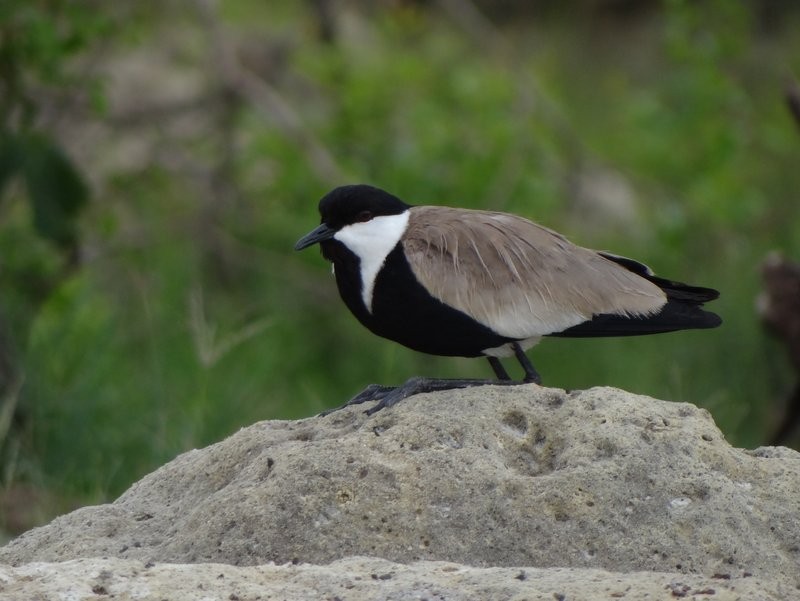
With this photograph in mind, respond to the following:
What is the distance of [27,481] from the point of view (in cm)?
746

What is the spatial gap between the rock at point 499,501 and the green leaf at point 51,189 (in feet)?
10.9

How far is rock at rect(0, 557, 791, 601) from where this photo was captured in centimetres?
334

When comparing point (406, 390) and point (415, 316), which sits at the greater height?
point (415, 316)

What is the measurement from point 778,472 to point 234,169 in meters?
8.65

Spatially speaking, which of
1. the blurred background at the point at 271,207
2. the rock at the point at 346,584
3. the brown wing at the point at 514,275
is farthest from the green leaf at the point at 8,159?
the rock at the point at 346,584

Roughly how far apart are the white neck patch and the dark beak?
31 mm

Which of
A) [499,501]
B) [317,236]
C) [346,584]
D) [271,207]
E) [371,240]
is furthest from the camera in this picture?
[271,207]

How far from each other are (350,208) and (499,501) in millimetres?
1496

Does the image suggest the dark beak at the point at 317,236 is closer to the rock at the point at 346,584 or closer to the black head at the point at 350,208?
the black head at the point at 350,208

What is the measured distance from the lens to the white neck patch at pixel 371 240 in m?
4.90

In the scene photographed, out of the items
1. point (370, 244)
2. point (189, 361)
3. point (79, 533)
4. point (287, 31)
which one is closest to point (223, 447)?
point (79, 533)

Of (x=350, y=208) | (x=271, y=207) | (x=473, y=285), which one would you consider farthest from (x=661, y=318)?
(x=271, y=207)

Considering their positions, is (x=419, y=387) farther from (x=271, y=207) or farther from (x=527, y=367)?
(x=271, y=207)

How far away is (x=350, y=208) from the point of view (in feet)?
16.8
